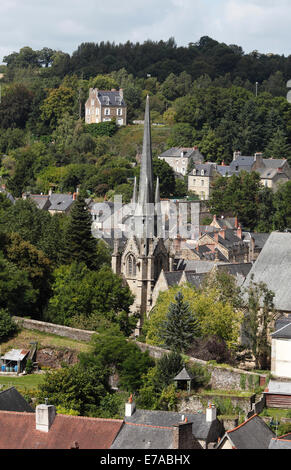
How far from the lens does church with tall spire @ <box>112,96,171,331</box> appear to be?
59.9m

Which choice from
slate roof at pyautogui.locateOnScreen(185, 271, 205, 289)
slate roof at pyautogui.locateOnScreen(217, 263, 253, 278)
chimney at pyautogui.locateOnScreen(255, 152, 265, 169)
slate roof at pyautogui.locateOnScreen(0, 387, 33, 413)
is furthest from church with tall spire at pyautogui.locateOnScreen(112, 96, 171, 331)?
chimney at pyautogui.locateOnScreen(255, 152, 265, 169)

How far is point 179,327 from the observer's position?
45156 millimetres

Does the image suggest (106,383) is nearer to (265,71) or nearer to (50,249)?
(50,249)

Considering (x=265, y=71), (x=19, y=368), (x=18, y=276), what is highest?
(x=265, y=71)

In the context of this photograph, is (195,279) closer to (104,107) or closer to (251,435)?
(251,435)

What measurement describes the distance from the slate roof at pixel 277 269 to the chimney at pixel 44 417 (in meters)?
20.6

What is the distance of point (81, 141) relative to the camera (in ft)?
352

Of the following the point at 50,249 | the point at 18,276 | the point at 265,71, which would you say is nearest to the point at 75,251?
the point at 50,249

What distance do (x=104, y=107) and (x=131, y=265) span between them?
5763 centimetres

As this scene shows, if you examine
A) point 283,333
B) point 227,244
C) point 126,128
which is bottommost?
point 227,244

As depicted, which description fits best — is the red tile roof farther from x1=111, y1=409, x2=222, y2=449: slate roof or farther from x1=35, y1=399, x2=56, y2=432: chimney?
x1=111, y1=409, x2=222, y2=449: slate roof

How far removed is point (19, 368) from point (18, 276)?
7.26 meters

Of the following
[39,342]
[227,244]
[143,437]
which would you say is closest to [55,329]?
[39,342]

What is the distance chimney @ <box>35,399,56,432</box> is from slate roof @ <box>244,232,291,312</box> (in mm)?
20643
